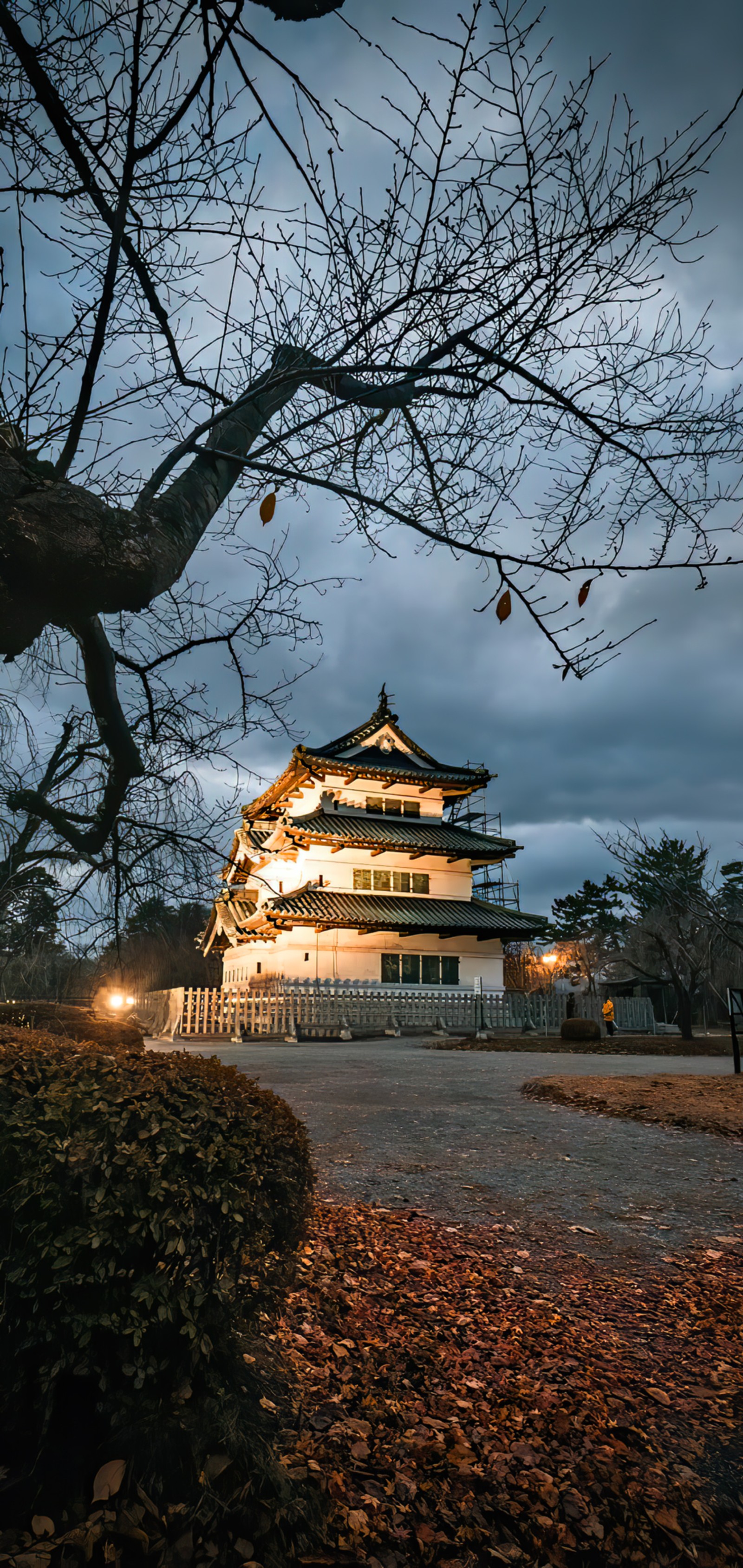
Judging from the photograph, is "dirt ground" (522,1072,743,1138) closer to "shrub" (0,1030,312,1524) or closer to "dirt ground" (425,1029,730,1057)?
"shrub" (0,1030,312,1524)

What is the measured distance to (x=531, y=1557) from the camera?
2049 mm

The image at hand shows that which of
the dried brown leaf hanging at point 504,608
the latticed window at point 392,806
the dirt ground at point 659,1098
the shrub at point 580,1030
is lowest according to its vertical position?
the shrub at point 580,1030

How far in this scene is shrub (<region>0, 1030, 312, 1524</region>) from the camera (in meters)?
2.12

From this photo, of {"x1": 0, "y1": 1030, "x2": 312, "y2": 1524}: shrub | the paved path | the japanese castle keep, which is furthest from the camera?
the japanese castle keep

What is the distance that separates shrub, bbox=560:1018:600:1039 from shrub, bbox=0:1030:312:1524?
20.6 m

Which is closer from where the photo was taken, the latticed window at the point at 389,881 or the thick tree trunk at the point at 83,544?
the thick tree trunk at the point at 83,544

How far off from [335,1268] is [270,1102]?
156cm

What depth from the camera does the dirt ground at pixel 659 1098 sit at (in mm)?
7449

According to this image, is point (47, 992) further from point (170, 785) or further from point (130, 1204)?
point (130, 1204)

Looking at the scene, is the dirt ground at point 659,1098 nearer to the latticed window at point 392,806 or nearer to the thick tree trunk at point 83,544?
the thick tree trunk at point 83,544

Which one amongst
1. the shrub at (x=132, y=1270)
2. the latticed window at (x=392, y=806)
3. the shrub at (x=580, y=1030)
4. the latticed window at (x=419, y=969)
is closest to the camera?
the shrub at (x=132, y=1270)

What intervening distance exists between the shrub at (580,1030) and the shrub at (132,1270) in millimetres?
20620

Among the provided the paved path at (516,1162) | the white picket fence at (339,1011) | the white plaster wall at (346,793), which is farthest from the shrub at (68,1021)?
the white plaster wall at (346,793)

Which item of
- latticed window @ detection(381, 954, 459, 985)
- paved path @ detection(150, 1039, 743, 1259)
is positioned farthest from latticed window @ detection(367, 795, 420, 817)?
paved path @ detection(150, 1039, 743, 1259)
